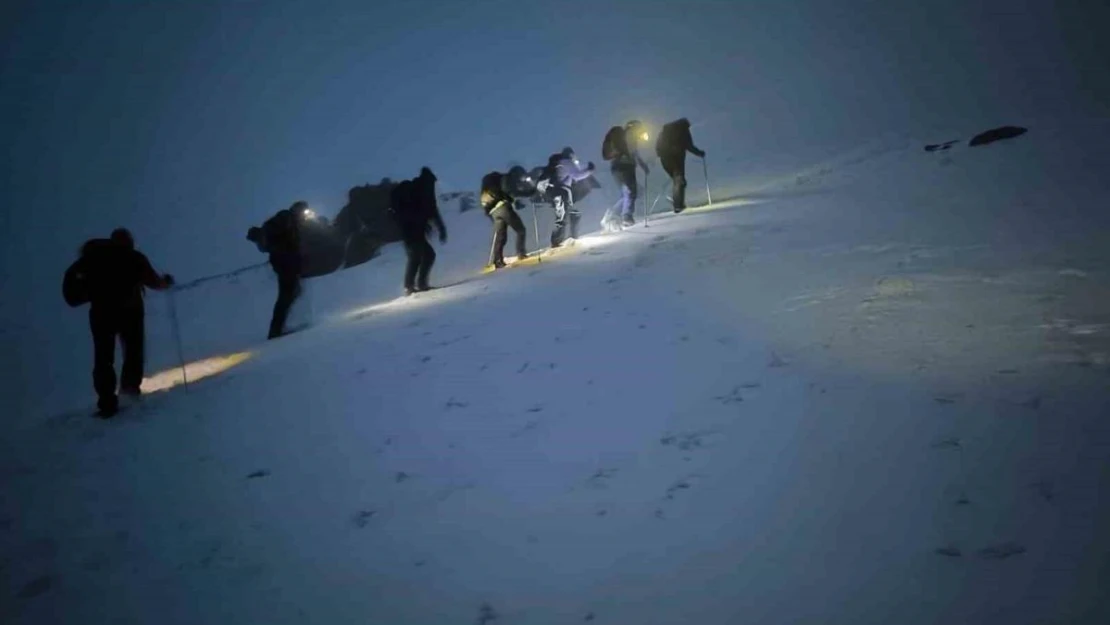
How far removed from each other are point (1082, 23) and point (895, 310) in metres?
37.0

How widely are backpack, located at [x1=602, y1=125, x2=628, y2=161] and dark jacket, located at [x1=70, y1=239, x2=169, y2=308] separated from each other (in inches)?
392

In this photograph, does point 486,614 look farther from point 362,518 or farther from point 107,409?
point 107,409

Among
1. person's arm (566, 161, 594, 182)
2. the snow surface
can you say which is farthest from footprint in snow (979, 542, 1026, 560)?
person's arm (566, 161, 594, 182)

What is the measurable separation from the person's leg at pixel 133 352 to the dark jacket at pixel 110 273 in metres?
0.24

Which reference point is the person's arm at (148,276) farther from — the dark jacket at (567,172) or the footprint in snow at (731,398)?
the dark jacket at (567,172)

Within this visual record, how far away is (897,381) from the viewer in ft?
13.5

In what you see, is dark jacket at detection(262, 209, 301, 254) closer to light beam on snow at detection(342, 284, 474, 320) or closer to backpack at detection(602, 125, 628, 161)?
light beam on snow at detection(342, 284, 474, 320)

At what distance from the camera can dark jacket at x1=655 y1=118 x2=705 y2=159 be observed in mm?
14000

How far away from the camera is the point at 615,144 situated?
13.6 m

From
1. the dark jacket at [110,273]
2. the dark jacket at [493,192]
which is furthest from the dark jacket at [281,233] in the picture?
the dark jacket at [493,192]

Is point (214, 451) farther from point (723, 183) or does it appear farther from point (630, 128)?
point (723, 183)

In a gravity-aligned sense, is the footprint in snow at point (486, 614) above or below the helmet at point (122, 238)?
below

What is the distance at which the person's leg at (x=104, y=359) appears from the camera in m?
6.45

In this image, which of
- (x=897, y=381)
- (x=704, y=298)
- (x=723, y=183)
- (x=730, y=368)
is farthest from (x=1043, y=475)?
(x=723, y=183)
